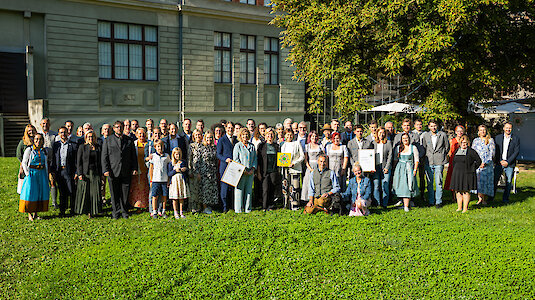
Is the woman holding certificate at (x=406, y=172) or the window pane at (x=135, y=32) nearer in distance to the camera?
the woman holding certificate at (x=406, y=172)

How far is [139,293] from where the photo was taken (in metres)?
7.45

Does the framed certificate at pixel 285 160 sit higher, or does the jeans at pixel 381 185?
the framed certificate at pixel 285 160

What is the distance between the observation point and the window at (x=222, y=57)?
26703 millimetres

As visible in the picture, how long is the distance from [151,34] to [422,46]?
14.8 metres

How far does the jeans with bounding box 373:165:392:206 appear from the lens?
1145 cm

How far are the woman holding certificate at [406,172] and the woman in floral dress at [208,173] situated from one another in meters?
Answer: 4.30

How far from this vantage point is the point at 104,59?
23.4m

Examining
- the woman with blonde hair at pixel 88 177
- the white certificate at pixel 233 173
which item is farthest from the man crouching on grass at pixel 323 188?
the woman with blonde hair at pixel 88 177

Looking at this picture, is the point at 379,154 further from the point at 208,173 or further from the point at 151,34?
the point at 151,34

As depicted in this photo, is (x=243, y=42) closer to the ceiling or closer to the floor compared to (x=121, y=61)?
closer to the ceiling

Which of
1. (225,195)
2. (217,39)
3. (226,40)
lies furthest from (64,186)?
(226,40)

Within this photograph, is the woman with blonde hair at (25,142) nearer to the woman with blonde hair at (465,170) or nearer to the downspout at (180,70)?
the woman with blonde hair at (465,170)

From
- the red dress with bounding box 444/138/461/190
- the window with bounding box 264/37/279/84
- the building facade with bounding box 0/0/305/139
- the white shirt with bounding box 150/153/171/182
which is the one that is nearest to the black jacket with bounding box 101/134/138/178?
the white shirt with bounding box 150/153/171/182

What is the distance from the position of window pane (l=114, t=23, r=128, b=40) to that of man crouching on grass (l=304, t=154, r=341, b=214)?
55.0 ft
